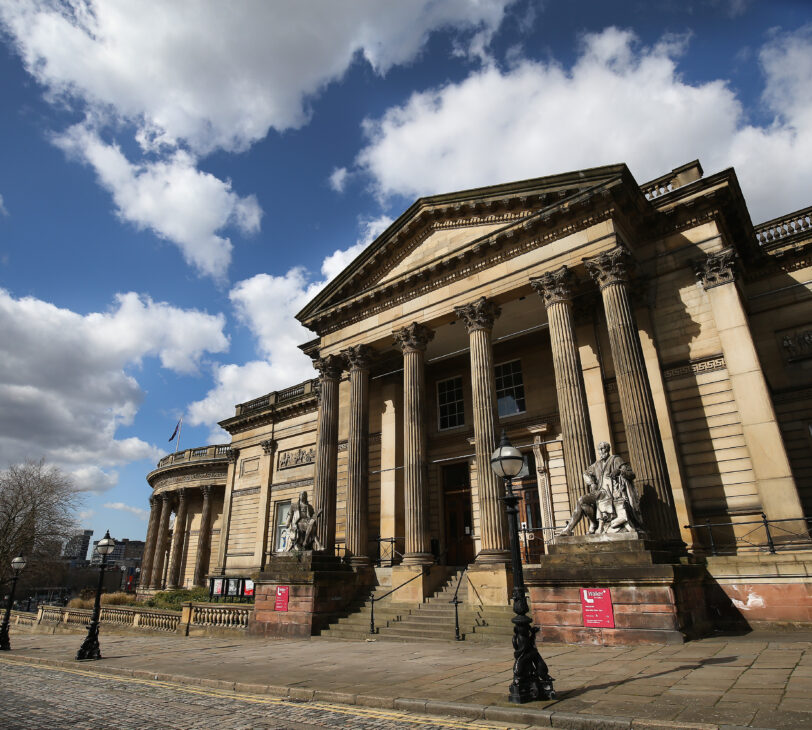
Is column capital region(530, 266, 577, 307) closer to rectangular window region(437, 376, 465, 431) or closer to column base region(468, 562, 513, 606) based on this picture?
rectangular window region(437, 376, 465, 431)

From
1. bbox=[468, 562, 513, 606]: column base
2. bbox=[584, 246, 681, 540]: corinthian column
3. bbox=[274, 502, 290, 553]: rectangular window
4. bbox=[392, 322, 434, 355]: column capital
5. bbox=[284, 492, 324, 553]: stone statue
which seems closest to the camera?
bbox=[584, 246, 681, 540]: corinthian column

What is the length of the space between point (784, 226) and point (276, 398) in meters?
25.6

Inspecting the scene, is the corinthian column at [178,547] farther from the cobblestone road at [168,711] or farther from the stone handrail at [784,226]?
the stone handrail at [784,226]

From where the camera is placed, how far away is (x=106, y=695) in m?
7.91

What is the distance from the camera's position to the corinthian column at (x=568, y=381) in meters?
13.5

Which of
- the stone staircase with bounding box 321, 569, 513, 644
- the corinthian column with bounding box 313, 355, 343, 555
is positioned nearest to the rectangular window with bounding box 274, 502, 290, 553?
the corinthian column with bounding box 313, 355, 343, 555

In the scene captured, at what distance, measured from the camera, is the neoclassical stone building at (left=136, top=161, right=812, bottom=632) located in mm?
13672

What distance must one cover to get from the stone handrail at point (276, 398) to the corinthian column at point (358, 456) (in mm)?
9513

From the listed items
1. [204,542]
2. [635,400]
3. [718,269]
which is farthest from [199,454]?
[718,269]

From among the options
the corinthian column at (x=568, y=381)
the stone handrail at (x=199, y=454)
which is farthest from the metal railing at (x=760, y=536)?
the stone handrail at (x=199, y=454)

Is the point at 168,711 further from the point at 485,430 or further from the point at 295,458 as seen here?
the point at 295,458

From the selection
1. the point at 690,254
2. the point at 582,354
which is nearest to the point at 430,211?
the point at 582,354

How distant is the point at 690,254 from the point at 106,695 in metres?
17.2

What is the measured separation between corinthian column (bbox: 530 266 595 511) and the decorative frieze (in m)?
16.4
